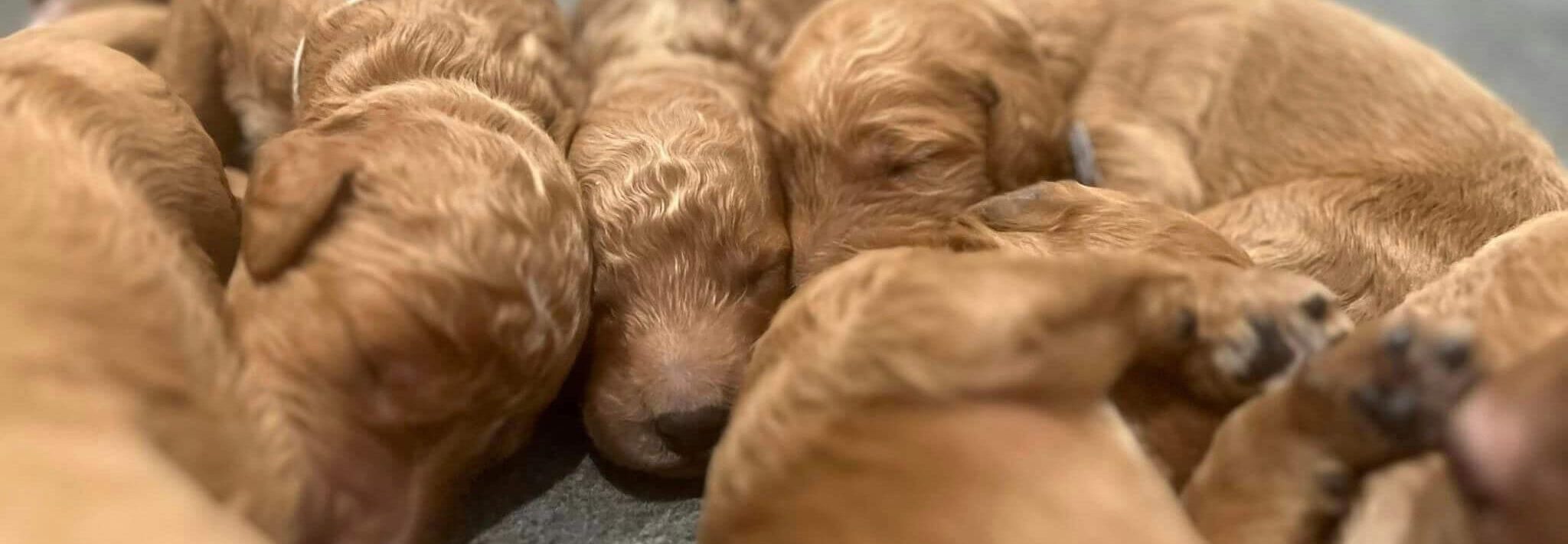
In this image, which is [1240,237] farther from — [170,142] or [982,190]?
[170,142]

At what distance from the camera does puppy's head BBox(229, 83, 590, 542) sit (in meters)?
1.27

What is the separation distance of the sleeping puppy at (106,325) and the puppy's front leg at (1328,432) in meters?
0.96

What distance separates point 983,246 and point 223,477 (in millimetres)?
955

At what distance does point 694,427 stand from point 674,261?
273 millimetres

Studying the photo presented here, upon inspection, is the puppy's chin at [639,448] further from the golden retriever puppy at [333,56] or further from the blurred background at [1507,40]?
the blurred background at [1507,40]

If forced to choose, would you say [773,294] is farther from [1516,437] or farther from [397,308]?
[1516,437]

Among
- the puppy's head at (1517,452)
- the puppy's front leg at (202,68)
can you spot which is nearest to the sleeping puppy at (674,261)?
the puppy's front leg at (202,68)

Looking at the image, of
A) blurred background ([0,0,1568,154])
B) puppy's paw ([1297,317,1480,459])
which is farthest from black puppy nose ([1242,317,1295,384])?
blurred background ([0,0,1568,154])

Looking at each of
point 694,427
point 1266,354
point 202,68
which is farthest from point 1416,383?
point 202,68

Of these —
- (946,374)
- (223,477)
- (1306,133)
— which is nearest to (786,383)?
(946,374)

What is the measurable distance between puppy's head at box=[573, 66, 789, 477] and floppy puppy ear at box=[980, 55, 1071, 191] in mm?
368

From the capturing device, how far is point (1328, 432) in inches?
44.6

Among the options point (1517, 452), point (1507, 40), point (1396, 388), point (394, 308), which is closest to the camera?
point (1517, 452)

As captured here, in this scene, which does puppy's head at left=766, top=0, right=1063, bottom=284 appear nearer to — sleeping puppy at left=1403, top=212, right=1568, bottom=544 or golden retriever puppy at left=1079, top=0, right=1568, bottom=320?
golden retriever puppy at left=1079, top=0, right=1568, bottom=320
